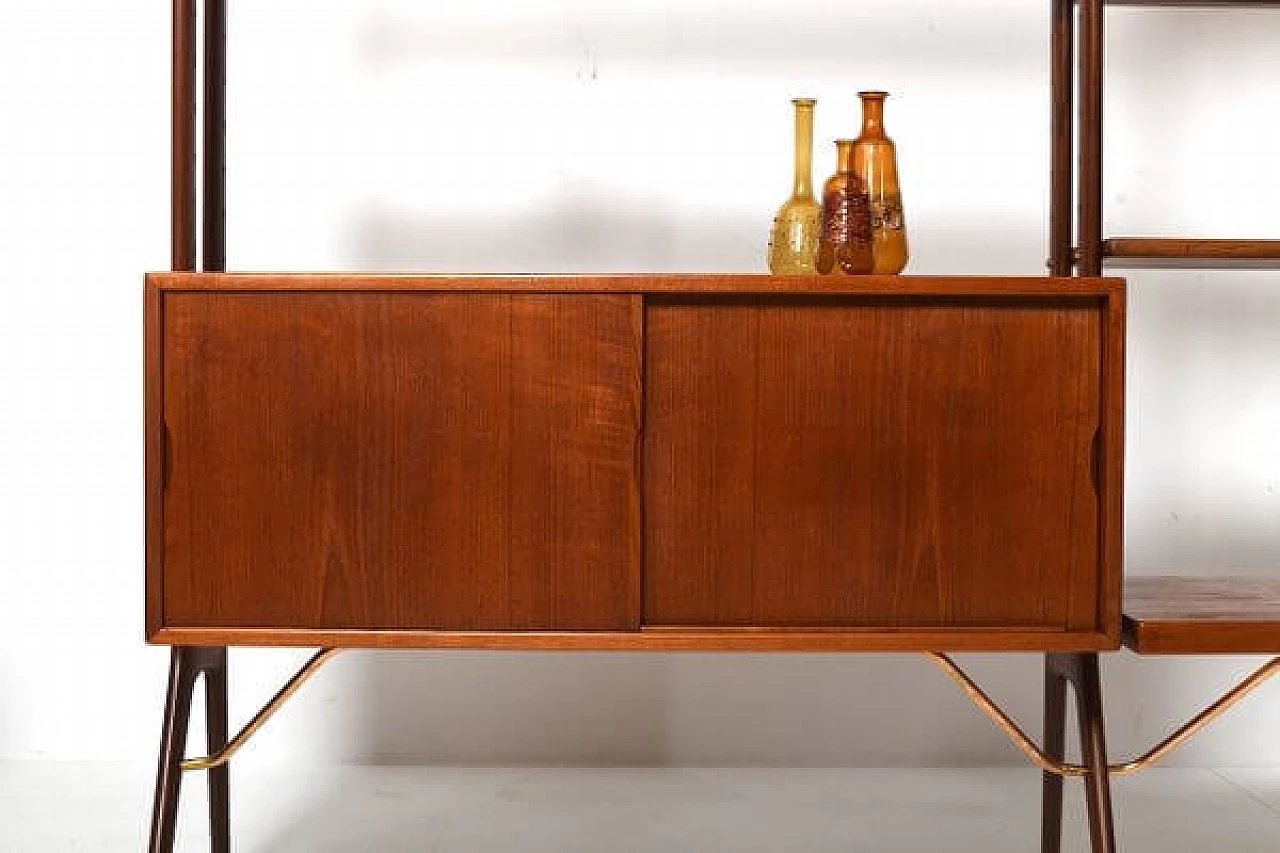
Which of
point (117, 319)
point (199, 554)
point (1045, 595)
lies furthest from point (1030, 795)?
point (117, 319)

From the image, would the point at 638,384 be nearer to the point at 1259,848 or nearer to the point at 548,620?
the point at 548,620

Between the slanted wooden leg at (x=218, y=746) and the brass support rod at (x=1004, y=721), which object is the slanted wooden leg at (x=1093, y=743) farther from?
the slanted wooden leg at (x=218, y=746)

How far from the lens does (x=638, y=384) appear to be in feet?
5.55

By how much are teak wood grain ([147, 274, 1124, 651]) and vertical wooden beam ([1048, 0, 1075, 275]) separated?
0.26 metres

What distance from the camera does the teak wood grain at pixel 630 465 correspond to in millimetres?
1695

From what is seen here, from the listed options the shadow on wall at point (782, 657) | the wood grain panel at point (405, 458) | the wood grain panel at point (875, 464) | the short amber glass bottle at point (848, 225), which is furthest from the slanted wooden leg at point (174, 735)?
the short amber glass bottle at point (848, 225)

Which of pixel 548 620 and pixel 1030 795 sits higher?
pixel 548 620

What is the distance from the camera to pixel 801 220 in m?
1.86

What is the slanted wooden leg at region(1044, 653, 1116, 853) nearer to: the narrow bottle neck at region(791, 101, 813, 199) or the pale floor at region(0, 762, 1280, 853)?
the pale floor at region(0, 762, 1280, 853)

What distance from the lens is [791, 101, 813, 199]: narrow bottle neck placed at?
1.86m

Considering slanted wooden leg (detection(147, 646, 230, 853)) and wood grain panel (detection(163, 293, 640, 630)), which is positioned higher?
wood grain panel (detection(163, 293, 640, 630))

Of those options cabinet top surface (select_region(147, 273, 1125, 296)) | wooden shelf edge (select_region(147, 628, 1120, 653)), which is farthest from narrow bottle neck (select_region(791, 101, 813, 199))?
wooden shelf edge (select_region(147, 628, 1120, 653))

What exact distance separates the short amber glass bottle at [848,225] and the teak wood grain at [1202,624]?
55 cm

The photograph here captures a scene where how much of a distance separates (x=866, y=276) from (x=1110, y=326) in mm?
297
